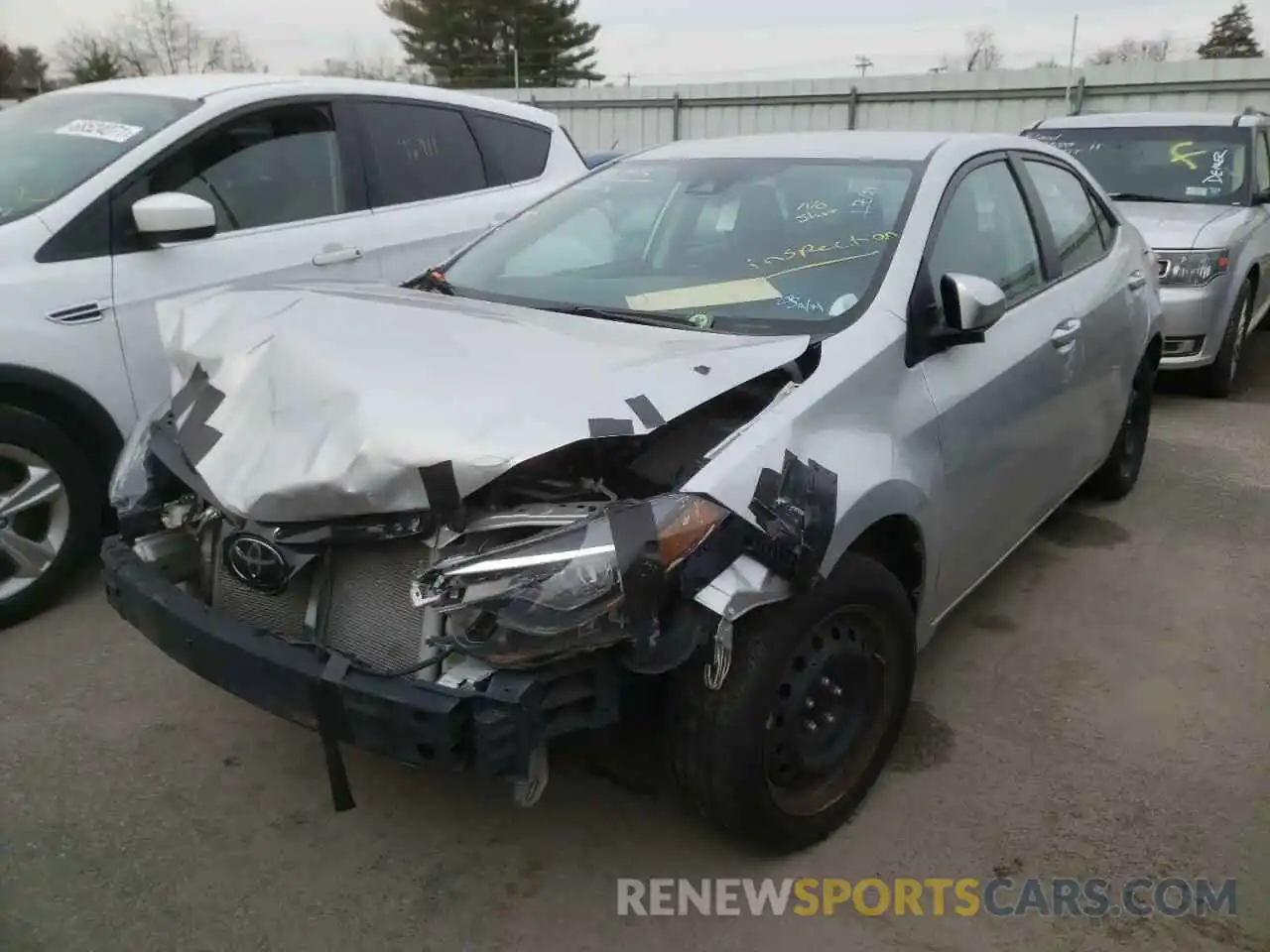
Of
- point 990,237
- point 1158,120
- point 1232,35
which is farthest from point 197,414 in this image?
point 1232,35

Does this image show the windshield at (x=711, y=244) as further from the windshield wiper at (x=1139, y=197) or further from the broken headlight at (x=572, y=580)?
the windshield wiper at (x=1139, y=197)

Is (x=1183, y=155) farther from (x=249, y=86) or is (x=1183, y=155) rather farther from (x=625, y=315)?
(x=249, y=86)

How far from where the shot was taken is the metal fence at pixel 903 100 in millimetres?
12102

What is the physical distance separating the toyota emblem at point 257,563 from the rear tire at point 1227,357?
652 centimetres

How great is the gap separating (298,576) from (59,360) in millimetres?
1785

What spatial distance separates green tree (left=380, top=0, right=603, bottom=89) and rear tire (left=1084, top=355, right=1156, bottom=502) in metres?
36.9

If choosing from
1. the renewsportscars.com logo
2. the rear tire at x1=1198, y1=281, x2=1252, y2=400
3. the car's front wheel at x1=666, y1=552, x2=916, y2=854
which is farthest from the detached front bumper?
the rear tire at x1=1198, y1=281, x2=1252, y2=400

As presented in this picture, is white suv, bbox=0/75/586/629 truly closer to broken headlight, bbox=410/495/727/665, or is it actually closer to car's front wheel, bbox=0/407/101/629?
car's front wheel, bbox=0/407/101/629

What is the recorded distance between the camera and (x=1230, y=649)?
11.5ft

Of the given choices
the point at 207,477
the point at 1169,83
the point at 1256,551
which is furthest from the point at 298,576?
the point at 1169,83

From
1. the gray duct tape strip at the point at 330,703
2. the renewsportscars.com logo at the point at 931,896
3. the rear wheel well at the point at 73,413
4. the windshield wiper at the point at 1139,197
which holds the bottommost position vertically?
the renewsportscars.com logo at the point at 931,896

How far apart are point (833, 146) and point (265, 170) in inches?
93.3

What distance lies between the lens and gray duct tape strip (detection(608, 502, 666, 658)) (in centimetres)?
185

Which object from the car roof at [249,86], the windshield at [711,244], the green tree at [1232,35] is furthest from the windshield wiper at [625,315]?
the green tree at [1232,35]
